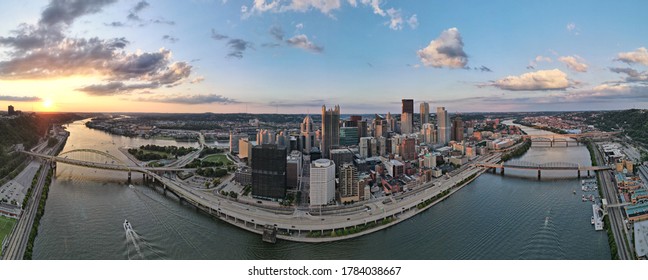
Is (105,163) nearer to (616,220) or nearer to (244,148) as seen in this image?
(244,148)

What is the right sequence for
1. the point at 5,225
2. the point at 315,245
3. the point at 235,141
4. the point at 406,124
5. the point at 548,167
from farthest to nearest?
the point at 406,124, the point at 235,141, the point at 548,167, the point at 315,245, the point at 5,225

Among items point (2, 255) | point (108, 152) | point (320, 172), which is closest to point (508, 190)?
point (320, 172)

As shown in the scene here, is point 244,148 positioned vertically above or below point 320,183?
above

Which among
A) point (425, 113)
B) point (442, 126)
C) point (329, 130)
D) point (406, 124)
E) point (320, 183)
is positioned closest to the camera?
point (320, 183)

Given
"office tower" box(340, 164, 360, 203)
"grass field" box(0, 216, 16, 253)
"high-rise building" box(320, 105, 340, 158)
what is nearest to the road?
"office tower" box(340, 164, 360, 203)

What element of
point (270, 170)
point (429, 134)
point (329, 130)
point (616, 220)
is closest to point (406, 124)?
point (429, 134)

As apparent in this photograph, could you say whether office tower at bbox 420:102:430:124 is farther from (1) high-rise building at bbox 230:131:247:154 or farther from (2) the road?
(1) high-rise building at bbox 230:131:247:154
